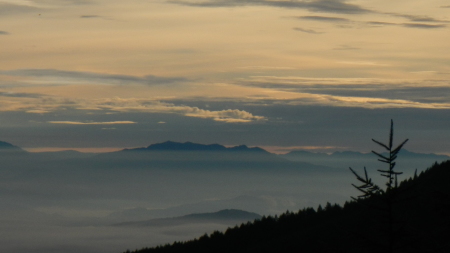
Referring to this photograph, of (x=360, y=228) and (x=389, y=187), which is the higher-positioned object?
(x=389, y=187)

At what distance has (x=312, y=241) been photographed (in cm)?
3394

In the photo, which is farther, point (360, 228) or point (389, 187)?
point (360, 228)

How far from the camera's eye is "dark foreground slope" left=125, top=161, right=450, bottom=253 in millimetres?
13391

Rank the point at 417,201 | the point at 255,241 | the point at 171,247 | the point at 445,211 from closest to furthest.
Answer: the point at 445,211
the point at 417,201
the point at 255,241
the point at 171,247

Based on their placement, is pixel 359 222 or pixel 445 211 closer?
pixel 445 211

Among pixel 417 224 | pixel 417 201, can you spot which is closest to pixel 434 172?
pixel 417 201

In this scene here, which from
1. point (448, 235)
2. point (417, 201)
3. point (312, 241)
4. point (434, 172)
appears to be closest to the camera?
point (448, 235)

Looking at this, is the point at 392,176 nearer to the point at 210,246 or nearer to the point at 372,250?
the point at 372,250

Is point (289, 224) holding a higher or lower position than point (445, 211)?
lower

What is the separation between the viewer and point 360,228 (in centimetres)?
3019

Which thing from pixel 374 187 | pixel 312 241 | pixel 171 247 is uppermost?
pixel 374 187

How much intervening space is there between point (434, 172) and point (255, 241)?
1388 cm

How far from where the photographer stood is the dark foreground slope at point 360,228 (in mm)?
13391

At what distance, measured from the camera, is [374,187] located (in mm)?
13258
